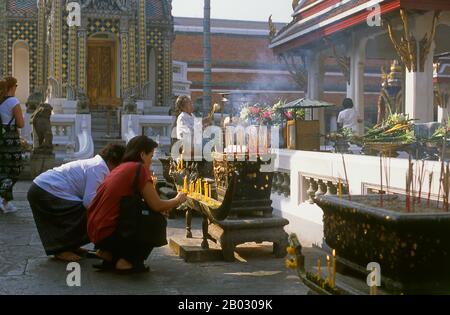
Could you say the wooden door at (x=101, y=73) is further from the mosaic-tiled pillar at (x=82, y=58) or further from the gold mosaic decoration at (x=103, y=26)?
the mosaic-tiled pillar at (x=82, y=58)

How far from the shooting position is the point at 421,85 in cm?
1504

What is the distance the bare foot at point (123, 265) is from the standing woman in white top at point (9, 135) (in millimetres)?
4336

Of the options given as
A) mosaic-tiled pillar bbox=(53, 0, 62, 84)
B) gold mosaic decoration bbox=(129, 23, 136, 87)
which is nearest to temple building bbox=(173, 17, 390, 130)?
gold mosaic decoration bbox=(129, 23, 136, 87)

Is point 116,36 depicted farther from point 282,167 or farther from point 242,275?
point 242,275

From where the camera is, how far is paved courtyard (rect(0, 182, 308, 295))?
580cm

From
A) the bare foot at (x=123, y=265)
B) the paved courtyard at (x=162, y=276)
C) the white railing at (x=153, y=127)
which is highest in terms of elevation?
the white railing at (x=153, y=127)

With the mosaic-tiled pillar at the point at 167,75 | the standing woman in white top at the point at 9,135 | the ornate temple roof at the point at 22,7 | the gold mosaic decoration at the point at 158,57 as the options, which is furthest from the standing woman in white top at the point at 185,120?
the ornate temple roof at the point at 22,7

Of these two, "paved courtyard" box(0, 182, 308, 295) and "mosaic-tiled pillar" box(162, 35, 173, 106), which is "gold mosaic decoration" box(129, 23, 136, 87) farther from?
"paved courtyard" box(0, 182, 308, 295)

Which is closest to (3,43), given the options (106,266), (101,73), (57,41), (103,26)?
(57,41)

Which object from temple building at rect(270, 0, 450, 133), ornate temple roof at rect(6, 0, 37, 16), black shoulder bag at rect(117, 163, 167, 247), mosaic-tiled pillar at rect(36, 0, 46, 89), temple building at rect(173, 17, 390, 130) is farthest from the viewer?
temple building at rect(173, 17, 390, 130)

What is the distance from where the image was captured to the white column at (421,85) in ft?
49.3

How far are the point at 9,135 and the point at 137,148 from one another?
4295mm

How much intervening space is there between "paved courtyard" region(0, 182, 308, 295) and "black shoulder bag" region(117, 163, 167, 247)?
0.36 m
